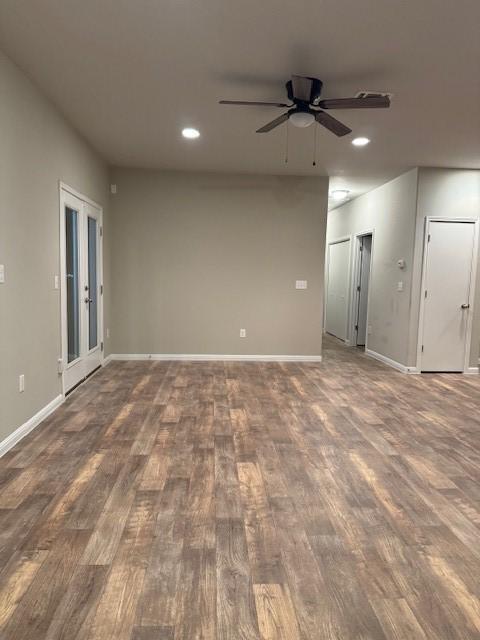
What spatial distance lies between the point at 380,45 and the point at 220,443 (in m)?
2.90

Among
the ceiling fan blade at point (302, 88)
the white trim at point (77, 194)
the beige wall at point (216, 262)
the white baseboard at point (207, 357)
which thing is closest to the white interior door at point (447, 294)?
the beige wall at point (216, 262)

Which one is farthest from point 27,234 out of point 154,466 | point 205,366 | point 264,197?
point 264,197

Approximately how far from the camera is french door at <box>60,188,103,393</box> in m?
4.07

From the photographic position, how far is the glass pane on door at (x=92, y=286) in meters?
5.05

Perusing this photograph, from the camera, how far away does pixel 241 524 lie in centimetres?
211

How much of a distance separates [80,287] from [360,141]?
3.43 m

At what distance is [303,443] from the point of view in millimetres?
3166

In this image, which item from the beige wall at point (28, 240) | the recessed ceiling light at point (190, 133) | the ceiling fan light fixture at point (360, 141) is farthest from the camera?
the ceiling fan light fixture at point (360, 141)

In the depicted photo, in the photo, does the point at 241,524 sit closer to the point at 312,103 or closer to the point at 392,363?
the point at 312,103

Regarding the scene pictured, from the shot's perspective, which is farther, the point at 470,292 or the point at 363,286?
the point at 363,286

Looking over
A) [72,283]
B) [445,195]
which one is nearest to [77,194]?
[72,283]

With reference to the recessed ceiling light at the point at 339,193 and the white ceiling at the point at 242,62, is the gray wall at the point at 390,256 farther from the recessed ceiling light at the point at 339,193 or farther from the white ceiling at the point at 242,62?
the white ceiling at the point at 242,62

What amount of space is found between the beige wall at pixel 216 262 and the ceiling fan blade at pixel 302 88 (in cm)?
319

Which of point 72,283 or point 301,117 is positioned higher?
point 301,117
